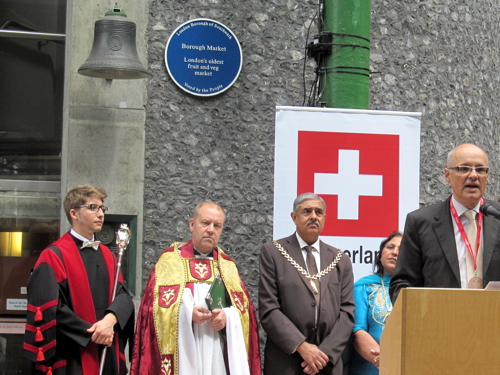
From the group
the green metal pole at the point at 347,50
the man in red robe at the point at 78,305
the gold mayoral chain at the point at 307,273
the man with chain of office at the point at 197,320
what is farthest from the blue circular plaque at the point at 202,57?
the green metal pole at the point at 347,50

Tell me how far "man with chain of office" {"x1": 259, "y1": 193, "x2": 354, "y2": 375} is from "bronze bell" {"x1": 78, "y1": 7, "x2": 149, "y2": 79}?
1652 mm

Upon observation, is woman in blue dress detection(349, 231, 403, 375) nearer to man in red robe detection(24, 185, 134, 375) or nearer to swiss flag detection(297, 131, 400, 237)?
swiss flag detection(297, 131, 400, 237)

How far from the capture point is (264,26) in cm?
750

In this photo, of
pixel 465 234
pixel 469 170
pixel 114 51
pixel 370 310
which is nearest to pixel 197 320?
pixel 370 310

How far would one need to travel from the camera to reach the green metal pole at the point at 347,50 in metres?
4.84

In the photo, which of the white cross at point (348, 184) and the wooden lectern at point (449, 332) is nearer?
the wooden lectern at point (449, 332)

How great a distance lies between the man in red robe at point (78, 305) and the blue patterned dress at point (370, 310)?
1.49 meters

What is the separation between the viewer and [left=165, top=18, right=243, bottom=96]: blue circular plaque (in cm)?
714

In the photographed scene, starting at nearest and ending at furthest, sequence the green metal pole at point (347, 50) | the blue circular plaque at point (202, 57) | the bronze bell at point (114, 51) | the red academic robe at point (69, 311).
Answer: the green metal pole at point (347, 50) → the red academic robe at point (69, 311) → the bronze bell at point (114, 51) → the blue circular plaque at point (202, 57)

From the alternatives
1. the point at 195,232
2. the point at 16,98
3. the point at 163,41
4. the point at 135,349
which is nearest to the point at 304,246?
the point at 195,232

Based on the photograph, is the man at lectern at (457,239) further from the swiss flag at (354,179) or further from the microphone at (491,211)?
the swiss flag at (354,179)

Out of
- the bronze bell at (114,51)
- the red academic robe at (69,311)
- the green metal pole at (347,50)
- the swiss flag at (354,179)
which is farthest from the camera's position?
the bronze bell at (114,51)

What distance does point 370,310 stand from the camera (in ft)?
19.0

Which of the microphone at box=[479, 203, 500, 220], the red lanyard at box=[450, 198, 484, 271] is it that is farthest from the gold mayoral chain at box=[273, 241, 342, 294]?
the microphone at box=[479, 203, 500, 220]
